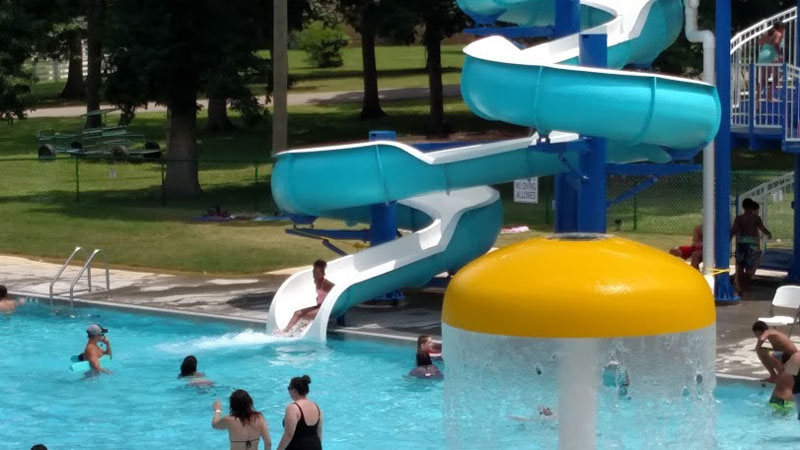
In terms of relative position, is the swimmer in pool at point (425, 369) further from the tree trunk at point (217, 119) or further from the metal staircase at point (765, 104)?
the tree trunk at point (217, 119)

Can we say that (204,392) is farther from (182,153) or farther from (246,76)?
(182,153)

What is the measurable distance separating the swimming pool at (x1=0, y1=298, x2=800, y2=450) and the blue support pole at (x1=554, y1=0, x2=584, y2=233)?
3538 millimetres

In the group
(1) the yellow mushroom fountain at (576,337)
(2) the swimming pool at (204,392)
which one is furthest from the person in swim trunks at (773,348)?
(1) the yellow mushroom fountain at (576,337)

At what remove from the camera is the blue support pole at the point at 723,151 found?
65.4 ft

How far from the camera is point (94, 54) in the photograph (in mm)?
43719

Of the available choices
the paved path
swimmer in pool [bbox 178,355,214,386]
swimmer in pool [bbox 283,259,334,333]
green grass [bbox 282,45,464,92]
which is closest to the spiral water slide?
swimmer in pool [bbox 283,259,334,333]

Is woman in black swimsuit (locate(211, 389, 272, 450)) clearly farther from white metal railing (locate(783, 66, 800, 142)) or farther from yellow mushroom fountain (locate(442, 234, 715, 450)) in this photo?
white metal railing (locate(783, 66, 800, 142))

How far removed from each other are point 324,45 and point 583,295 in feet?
214

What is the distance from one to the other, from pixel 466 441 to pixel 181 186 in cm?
2761

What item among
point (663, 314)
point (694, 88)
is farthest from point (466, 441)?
point (694, 88)

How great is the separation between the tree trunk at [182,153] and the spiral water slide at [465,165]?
13.1 meters

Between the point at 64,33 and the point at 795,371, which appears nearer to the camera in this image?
the point at 795,371

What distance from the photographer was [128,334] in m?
20.6

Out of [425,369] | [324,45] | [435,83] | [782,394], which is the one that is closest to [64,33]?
[435,83]
